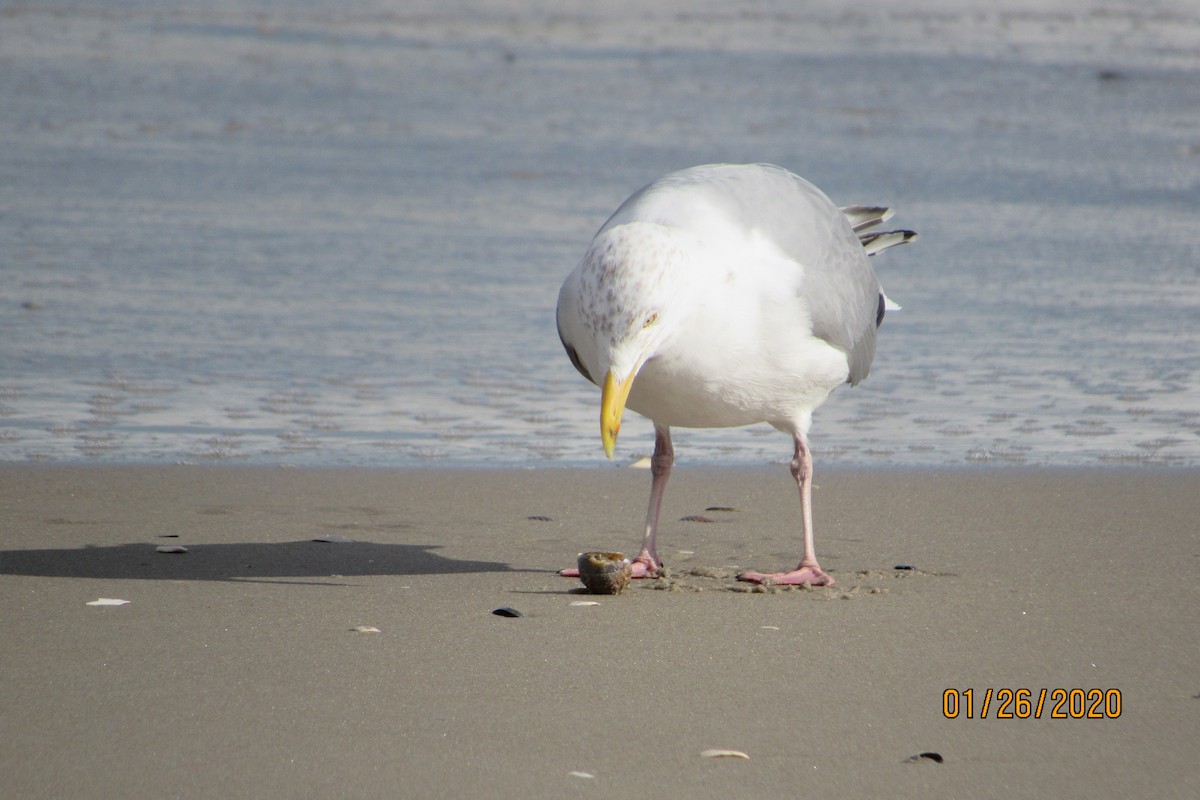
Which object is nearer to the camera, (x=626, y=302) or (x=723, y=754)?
(x=723, y=754)

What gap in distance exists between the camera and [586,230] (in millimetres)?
11578

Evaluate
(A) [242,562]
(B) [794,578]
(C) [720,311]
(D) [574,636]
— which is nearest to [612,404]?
(C) [720,311]

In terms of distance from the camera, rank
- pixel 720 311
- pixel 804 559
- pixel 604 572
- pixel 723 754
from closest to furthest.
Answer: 1. pixel 723 754
2. pixel 720 311
3. pixel 604 572
4. pixel 804 559

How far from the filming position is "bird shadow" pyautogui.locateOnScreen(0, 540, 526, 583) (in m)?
4.96

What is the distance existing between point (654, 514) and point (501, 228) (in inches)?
262

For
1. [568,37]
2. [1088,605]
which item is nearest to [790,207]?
[1088,605]

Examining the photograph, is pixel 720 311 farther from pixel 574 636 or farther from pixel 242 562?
pixel 242 562

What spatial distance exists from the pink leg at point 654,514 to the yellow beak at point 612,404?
0.73 m

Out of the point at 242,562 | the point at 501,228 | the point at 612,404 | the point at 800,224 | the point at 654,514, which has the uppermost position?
the point at 800,224

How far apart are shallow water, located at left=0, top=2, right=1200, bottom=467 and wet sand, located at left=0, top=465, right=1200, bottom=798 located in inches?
24.9

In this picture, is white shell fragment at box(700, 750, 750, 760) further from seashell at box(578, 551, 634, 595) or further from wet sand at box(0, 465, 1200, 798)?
seashell at box(578, 551, 634, 595)

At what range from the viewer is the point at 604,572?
188 inches
